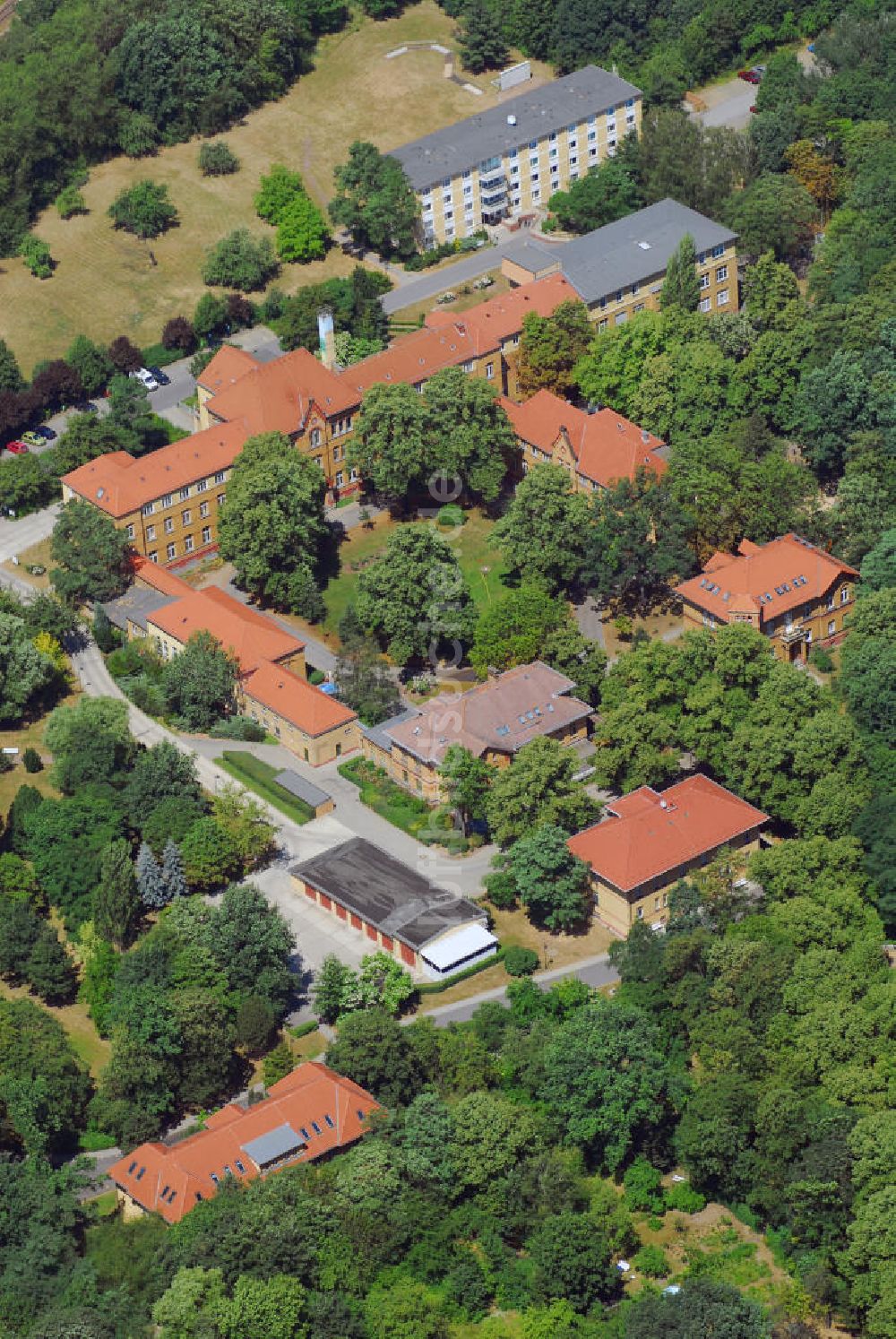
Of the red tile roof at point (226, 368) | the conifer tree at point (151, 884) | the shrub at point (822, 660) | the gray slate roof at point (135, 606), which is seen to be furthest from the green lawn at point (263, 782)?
the shrub at point (822, 660)

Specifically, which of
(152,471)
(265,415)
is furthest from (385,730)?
(265,415)

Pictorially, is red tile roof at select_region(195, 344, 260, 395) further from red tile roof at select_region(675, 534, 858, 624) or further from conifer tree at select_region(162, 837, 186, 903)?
conifer tree at select_region(162, 837, 186, 903)

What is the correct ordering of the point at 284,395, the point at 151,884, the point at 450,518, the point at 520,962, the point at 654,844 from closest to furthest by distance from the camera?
the point at 520,962 → the point at 654,844 → the point at 151,884 → the point at 450,518 → the point at 284,395

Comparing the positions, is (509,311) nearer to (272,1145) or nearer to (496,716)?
(496,716)

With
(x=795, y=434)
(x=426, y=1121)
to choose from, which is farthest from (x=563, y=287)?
(x=426, y=1121)

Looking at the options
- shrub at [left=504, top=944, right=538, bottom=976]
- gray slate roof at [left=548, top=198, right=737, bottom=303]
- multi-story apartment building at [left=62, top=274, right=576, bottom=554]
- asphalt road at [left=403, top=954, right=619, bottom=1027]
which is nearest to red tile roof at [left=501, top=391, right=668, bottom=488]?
multi-story apartment building at [left=62, top=274, right=576, bottom=554]
